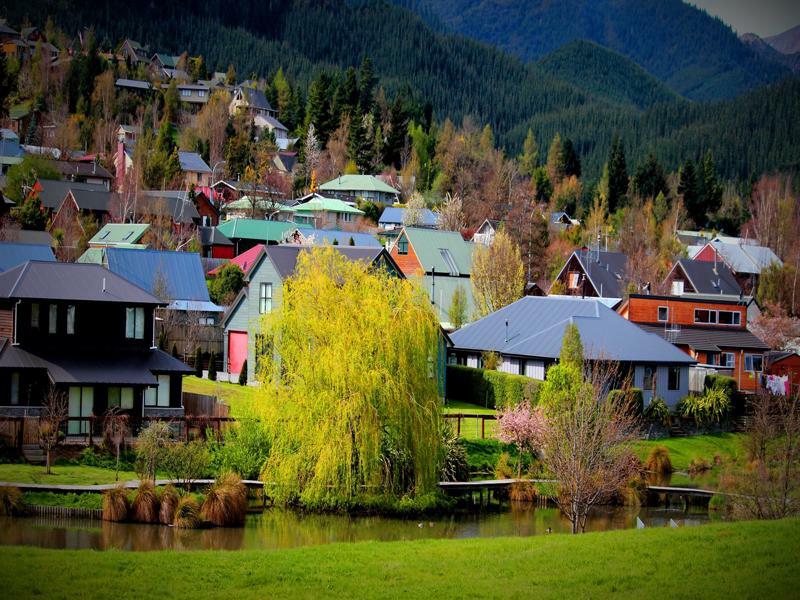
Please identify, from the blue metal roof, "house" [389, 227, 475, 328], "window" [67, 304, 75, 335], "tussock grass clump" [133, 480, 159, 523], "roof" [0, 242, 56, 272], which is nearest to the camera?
"tussock grass clump" [133, 480, 159, 523]

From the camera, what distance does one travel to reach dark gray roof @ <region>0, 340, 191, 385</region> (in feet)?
132

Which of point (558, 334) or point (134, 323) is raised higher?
point (558, 334)

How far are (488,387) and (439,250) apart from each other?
2873cm

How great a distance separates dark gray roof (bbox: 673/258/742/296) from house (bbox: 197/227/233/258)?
36350mm

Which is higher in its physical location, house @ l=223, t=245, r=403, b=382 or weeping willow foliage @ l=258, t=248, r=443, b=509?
house @ l=223, t=245, r=403, b=382

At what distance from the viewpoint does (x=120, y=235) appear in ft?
274

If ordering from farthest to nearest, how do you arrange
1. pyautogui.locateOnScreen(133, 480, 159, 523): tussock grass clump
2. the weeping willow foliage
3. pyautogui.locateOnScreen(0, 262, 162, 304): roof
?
pyautogui.locateOnScreen(0, 262, 162, 304): roof → the weeping willow foliage → pyautogui.locateOnScreen(133, 480, 159, 523): tussock grass clump

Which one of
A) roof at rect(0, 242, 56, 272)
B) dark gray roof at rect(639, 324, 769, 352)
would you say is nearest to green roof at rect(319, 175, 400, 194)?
dark gray roof at rect(639, 324, 769, 352)

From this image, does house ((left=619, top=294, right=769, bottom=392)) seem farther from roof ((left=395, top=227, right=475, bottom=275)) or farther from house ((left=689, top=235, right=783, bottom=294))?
house ((left=689, top=235, right=783, bottom=294))

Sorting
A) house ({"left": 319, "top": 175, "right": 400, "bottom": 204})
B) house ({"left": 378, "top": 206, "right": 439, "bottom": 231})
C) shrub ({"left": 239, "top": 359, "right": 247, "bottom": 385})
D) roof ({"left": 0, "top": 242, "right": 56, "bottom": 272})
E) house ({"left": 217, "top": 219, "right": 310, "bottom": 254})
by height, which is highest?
house ({"left": 319, "top": 175, "right": 400, "bottom": 204})

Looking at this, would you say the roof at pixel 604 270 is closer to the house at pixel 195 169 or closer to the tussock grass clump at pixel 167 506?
the house at pixel 195 169

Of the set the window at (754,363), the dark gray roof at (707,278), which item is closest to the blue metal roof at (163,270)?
the window at (754,363)

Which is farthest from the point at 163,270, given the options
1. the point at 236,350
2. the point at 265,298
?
the point at 265,298

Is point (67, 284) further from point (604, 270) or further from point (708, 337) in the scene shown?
point (604, 270)
